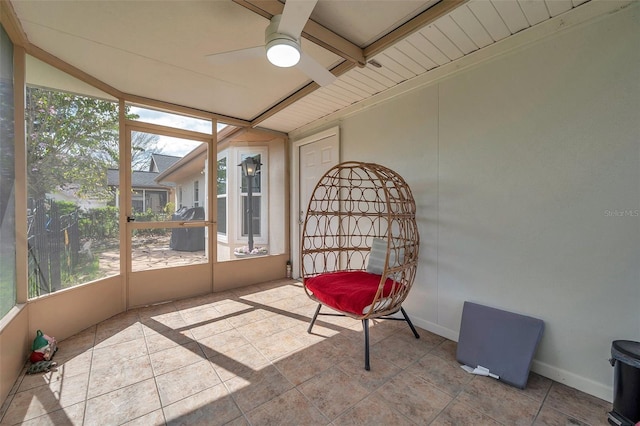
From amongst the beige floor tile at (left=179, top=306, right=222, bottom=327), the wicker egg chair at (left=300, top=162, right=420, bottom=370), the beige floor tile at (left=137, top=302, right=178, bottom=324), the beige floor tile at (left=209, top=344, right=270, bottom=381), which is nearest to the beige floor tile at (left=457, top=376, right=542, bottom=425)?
the wicker egg chair at (left=300, top=162, right=420, bottom=370)

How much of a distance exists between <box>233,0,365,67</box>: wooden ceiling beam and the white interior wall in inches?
32.6

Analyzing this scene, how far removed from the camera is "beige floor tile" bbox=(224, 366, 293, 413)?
1.54 metres

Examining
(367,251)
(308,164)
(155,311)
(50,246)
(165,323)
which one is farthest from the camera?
(308,164)

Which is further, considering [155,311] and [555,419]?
[155,311]

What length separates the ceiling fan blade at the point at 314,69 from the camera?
1.67 meters

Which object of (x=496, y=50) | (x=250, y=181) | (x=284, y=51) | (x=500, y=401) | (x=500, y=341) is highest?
(x=496, y=50)

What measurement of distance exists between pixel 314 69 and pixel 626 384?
2.55 metres

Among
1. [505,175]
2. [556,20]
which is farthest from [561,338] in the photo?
[556,20]

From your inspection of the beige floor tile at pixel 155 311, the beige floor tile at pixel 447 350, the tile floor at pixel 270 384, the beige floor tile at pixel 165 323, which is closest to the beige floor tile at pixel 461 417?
the tile floor at pixel 270 384

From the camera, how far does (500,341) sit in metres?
1.83

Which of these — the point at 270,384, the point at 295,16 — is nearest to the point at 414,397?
the point at 270,384

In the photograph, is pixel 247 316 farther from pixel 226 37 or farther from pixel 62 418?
pixel 226 37

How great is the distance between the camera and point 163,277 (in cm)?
312

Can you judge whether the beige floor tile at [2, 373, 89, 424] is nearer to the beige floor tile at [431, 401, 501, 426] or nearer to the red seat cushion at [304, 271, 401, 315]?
the red seat cushion at [304, 271, 401, 315]
